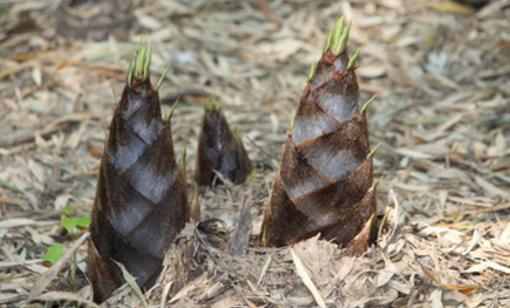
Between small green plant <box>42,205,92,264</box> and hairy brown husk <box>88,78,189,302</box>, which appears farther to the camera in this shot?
small green plant <box>42,205,92,264</box>

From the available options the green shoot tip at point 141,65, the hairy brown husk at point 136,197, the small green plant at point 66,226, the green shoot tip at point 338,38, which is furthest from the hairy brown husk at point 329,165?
the small green plant at point 66,226

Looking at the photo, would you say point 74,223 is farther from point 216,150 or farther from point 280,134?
point 280,134

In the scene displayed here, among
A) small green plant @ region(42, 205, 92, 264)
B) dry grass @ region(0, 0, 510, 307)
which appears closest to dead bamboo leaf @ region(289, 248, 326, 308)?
dry grass @ region(0, 0, 510, 307)

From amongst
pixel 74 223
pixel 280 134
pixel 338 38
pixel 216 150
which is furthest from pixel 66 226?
pixel 280 134

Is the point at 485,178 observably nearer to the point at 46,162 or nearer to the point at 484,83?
the point at 484,83

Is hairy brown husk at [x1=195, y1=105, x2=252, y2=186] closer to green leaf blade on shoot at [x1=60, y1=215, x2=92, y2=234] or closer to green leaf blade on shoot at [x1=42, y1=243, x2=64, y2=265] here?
green leaf blade on shoot at [x1=60, y1=215, x2=92, y2=234]

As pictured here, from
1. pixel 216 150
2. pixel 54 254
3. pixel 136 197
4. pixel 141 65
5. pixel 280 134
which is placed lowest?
pixel 280 134
